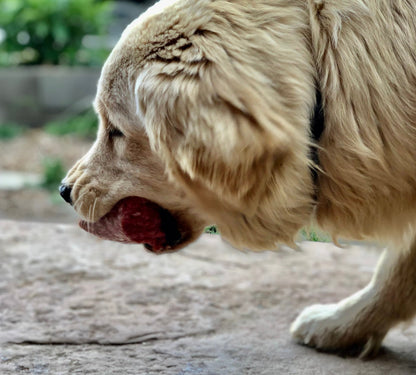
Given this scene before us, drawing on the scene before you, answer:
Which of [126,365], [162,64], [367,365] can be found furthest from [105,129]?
[367,365]

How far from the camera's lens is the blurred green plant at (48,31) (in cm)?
957

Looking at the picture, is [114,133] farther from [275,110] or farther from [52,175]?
[52,175]

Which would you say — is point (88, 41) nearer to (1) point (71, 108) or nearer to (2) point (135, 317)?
(1) point (71, 108)

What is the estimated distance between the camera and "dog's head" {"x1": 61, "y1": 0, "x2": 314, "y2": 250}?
189 cm

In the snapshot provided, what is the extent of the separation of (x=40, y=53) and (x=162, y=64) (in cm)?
806

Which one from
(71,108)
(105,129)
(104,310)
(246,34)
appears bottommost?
(71,108)

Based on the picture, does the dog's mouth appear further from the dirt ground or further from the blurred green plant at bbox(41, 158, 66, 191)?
the blurred green plant at bbox(41, 158, 66, 191)

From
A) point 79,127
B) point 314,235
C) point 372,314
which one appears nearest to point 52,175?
point 79,127

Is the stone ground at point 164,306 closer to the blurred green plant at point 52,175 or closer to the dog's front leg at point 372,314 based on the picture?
the dog's front leg at point 372,314

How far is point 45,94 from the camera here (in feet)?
28.9

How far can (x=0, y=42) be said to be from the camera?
9.82 m

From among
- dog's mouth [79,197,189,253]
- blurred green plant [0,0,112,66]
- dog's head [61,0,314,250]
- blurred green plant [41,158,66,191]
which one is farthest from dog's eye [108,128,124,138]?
blurred green plant [0,0,112,66]

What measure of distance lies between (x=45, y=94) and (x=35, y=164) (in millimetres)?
1403

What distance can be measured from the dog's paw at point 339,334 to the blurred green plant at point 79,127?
601 cm
